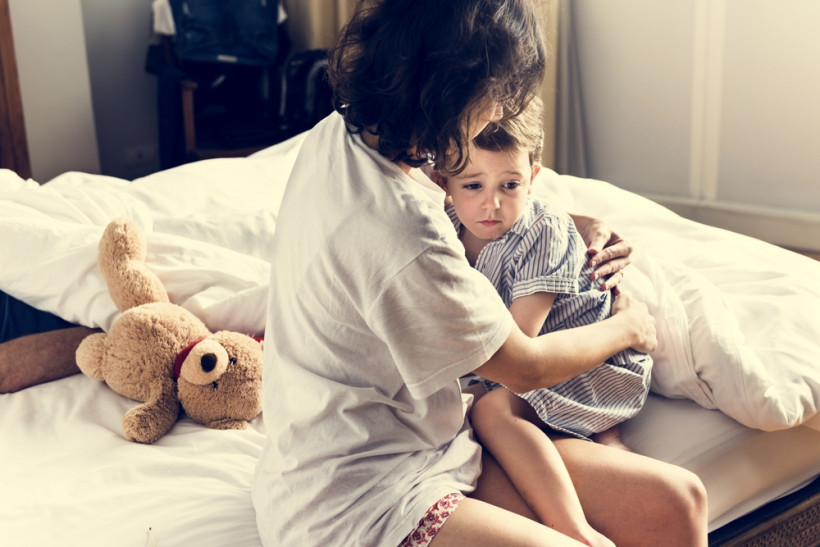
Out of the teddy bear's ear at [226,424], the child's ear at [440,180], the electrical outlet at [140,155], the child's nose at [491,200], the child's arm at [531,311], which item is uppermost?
the child's ear at [440,180]

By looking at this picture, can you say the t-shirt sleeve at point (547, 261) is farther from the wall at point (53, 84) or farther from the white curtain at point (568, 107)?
the wall at point (53, 84)

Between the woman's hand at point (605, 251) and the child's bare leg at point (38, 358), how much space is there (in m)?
0.94

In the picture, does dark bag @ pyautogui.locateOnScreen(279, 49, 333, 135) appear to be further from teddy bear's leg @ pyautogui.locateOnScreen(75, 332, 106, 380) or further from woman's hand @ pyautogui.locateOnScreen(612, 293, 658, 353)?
woman's hand @ pyautogui.locateOnScreen(612, 293, 658, 353)

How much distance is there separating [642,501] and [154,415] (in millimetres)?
755

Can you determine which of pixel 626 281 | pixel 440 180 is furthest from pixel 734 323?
pixel 440 180

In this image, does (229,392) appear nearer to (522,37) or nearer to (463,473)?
(463,473)

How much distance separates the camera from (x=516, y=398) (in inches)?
46.9

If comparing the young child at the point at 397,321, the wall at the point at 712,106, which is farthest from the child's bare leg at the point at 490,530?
the wall at the point at 712,106

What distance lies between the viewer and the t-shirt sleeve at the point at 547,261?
121 cm

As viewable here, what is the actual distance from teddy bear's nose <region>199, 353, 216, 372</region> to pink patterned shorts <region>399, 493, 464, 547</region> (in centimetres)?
54

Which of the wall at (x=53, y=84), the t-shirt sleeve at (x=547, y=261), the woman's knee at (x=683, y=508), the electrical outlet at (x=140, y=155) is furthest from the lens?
the electrical outlet at (x=140, y=155)

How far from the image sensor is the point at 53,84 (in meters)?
3.57

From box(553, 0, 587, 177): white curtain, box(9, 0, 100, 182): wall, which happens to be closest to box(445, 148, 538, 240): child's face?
box(553, 0, 587, 177): white curtain

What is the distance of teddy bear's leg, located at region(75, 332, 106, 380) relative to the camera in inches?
57.2
